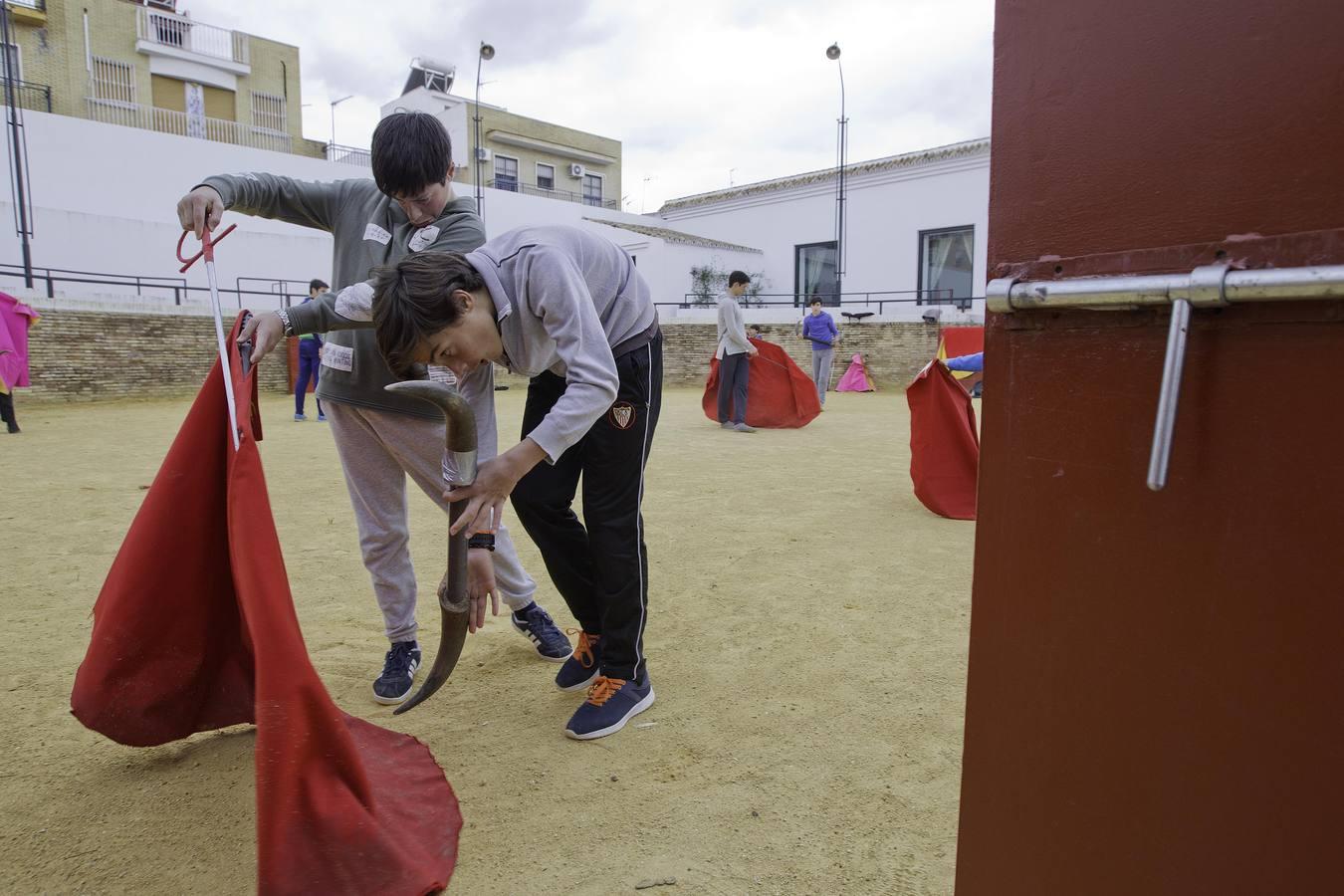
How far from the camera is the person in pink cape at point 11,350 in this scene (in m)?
8.49

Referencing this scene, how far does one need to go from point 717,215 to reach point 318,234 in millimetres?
13579

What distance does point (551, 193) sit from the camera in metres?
34.0

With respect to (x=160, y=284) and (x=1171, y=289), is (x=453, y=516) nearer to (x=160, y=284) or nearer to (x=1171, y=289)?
(x=1171, y=289)

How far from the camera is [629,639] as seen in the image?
2465mm

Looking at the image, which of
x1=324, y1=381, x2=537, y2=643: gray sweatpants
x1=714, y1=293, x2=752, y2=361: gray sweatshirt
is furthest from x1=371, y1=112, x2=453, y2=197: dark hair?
x1=714, y1=293, x2=752, y2=361: gray sweatshirt

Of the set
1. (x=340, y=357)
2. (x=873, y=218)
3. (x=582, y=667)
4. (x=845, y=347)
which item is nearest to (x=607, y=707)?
(x=582, y=667)

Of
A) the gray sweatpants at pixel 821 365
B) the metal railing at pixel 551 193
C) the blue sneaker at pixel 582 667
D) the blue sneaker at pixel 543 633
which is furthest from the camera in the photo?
the metal railing at pixel 551 193

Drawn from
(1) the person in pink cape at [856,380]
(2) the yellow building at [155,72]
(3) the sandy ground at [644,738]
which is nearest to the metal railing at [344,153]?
(2) the yellow building at [155,72]

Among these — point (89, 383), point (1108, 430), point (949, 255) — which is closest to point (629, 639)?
point (1108, 430)

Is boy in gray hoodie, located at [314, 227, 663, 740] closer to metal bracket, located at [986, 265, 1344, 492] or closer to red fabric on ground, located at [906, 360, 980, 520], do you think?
metal bracket, located at [986, 265, 1344, 492]

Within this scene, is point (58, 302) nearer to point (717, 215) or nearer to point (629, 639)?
point (629, 639)

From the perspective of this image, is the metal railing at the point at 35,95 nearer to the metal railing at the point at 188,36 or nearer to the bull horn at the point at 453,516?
the metal railing at the point at 188,36

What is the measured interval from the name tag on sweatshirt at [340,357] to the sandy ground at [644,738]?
3.29 feet

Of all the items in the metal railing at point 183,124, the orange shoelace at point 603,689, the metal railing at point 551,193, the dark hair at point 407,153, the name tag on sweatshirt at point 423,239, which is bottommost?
the orange shoelace at point 603,689
